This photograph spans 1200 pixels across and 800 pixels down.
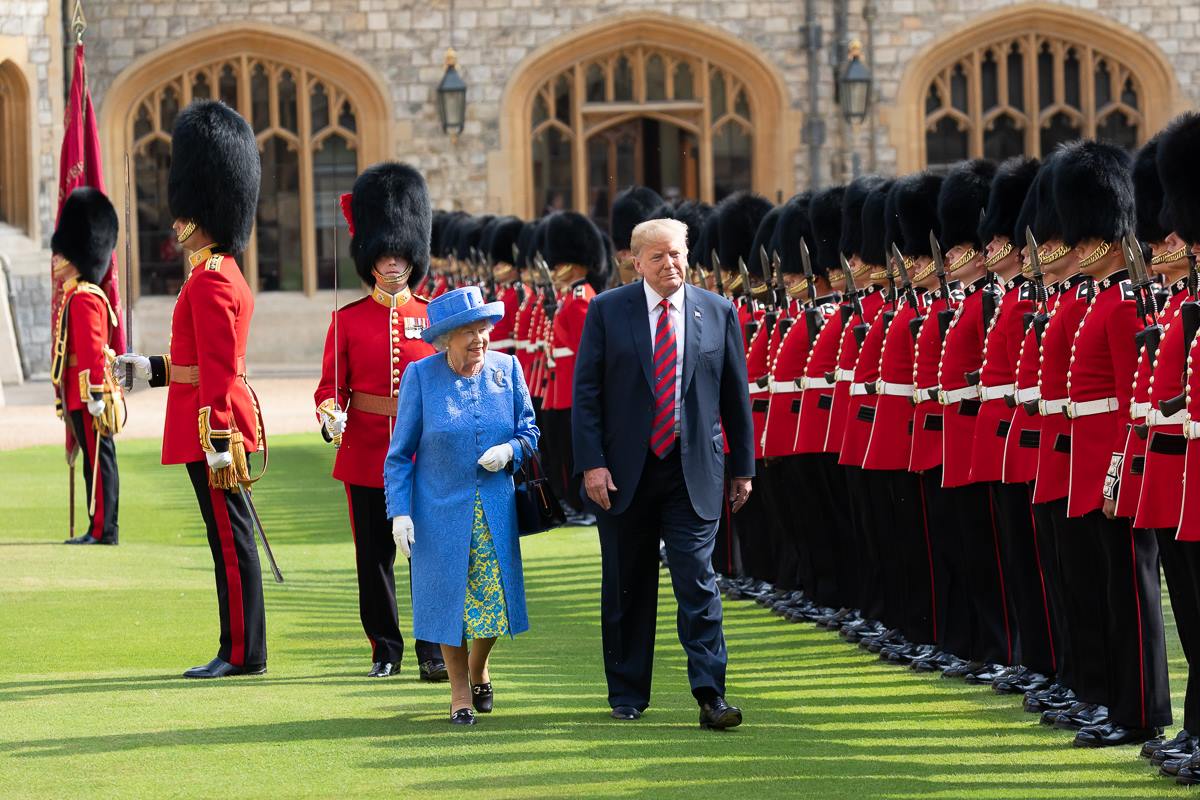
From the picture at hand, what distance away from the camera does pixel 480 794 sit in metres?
4.96

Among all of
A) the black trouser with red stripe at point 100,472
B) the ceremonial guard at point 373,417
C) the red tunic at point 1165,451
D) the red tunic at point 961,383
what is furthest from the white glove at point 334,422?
the black trouser with red stripe at point 100,472

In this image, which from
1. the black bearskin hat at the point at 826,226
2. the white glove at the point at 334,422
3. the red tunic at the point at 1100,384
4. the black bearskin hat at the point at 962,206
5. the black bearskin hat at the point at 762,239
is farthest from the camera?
the black bearskin hat at the point at 762,239

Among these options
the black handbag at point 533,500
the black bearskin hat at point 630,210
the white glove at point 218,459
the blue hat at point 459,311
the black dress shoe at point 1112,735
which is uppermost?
the black bearskin hat at point 630,210

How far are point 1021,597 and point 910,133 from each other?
15.7m

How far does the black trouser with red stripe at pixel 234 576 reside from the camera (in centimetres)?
681

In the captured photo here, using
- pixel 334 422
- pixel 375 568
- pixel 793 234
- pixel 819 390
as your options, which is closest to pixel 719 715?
pixel 375 568

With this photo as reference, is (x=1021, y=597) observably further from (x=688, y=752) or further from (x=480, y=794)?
(x=480, y=794)

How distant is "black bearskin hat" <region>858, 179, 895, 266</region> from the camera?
7590 mm

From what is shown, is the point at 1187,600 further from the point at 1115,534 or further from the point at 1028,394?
the point at 1028,394

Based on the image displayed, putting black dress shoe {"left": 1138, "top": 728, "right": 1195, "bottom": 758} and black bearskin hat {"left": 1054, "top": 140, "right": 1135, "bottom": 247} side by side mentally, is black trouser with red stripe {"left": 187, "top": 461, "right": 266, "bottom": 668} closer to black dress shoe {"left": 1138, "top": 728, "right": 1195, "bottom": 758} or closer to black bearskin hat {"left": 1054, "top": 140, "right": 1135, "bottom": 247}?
black bearskin hat {"left": 1054, "top": 140, "right": 1135, "bottom": 247}

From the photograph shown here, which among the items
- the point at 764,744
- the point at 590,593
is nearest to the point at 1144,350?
the point at 764,744

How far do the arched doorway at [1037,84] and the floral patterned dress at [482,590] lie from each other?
16085mm

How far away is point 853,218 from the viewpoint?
8.02 m

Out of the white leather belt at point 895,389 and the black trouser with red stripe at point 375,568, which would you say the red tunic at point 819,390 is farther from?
the black trouser with red stripe at point 375,568
